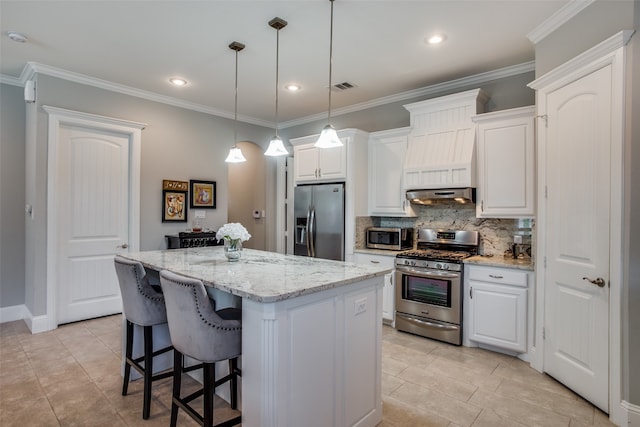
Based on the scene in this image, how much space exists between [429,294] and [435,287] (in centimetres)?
11

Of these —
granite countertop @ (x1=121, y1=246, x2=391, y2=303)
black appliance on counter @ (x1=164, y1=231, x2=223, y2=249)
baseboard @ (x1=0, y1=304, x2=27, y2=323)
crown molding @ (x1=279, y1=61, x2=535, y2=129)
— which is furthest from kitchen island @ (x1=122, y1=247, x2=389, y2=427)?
baseboard @ (x1=0, y1=304, x2=27, y2=323)

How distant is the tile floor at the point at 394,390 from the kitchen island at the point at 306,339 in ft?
1.74

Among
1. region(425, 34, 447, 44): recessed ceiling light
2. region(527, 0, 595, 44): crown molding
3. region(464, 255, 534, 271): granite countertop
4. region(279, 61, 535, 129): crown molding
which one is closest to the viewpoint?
region(527, 0, 595, 44): crown molding

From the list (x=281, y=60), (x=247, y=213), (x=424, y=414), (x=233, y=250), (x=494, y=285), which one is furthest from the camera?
(x=247, y=213)

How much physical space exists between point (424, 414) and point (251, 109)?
4.51 metres

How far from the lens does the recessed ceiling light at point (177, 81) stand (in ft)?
13.3

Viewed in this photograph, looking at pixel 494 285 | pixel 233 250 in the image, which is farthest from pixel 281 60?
pixel 494 285

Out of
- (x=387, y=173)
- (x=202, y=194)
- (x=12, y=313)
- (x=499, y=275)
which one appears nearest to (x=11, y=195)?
(x=12, y=313)

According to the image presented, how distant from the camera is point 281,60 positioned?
3537mm

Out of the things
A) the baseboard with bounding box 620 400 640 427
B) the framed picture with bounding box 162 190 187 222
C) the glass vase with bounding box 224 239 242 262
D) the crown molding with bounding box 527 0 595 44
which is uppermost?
the crown molding with bounding box 527 0 595 44

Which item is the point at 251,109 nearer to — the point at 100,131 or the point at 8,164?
the point at 100,131

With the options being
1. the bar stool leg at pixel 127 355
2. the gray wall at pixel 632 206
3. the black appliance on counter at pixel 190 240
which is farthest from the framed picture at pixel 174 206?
the gray wall at pixel 632 206

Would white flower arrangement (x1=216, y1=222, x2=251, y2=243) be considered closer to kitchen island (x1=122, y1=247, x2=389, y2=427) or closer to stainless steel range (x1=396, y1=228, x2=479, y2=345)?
kitchen island (x1=122, y1=247, x2=389, y2=427)

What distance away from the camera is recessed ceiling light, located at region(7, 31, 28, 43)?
3.02 meters
